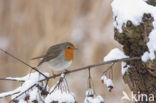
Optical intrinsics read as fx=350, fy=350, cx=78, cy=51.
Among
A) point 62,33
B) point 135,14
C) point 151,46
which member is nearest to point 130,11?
point 135,14

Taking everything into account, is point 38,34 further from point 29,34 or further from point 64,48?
point 64,48

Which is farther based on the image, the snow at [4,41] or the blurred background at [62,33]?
the snow at [4,41]

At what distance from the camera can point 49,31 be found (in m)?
3.84

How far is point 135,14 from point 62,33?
252 cm

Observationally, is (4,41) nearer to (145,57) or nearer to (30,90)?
(30,90)

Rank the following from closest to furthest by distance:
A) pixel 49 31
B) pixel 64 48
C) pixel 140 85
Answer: pixel 140 85, pixel 64 48, pixel 49 31

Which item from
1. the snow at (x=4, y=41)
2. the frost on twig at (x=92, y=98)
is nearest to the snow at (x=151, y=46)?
the frost on twig at (x=92, y=98)

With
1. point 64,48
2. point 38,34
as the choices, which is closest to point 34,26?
point 38,34

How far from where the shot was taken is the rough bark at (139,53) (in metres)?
1.34

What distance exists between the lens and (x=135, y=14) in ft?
4.43

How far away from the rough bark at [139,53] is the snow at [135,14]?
0.02 metres

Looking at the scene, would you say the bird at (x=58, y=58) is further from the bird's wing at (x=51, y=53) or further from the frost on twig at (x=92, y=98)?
the frost on twig at (x=92, y=98)

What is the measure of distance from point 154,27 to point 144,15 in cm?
7

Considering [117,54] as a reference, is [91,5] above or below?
above
